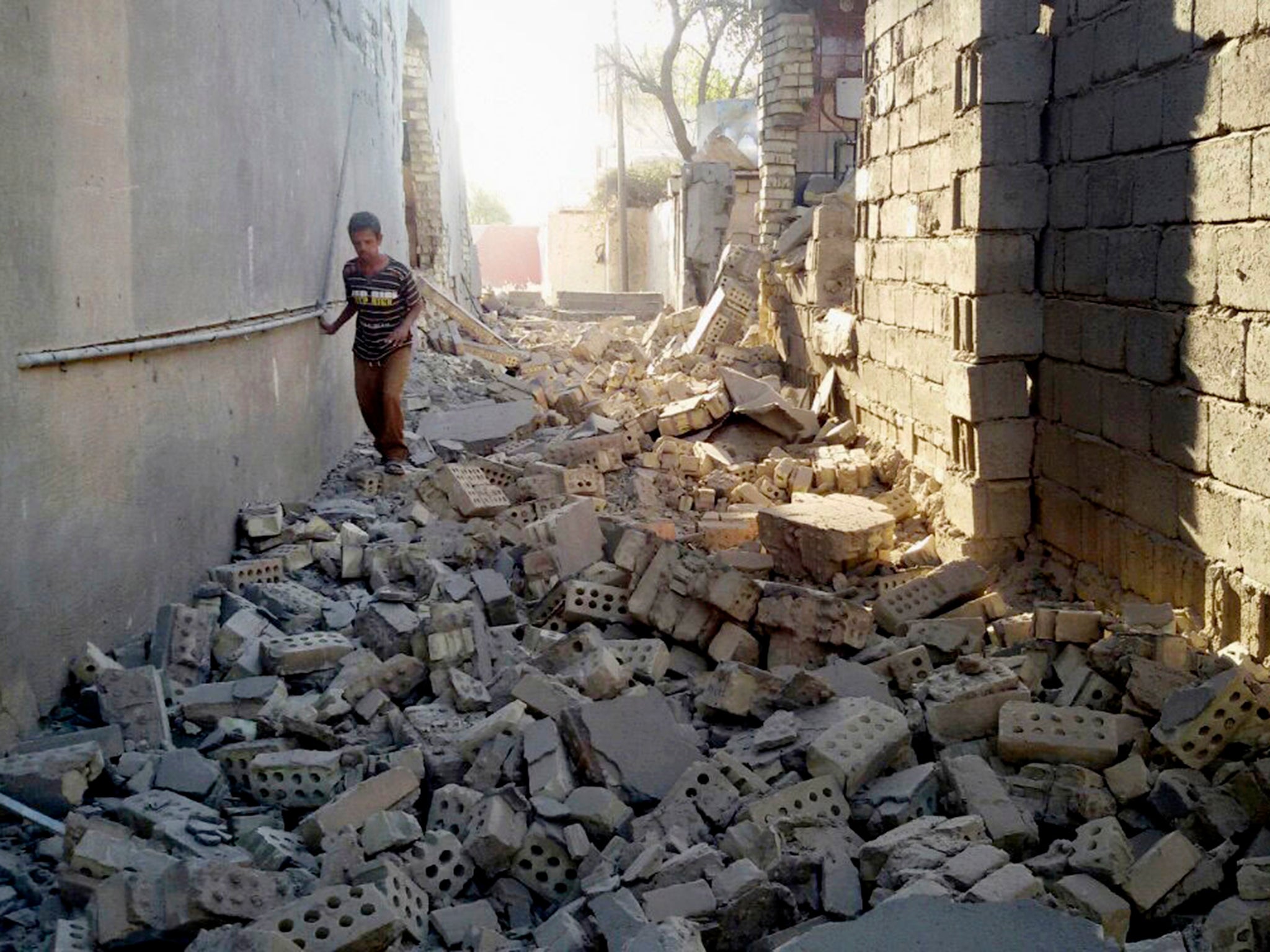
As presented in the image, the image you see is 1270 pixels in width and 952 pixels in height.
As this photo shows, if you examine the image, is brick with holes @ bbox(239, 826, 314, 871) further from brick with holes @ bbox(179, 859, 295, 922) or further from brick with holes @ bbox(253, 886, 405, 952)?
brick with holes @ bbox(253, 886, 405, 952)

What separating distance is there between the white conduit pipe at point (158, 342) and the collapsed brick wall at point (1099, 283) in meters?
3.80

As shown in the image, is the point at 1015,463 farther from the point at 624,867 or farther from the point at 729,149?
the point at 729,149

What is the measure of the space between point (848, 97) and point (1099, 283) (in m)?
12.2

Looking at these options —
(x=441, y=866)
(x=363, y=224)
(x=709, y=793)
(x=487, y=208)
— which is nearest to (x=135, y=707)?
(x=441, y=866)

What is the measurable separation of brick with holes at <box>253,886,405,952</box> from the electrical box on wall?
15.4 meters

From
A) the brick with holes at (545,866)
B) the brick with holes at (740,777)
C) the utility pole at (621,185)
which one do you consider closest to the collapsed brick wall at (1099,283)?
the brick with holes at (740,777)

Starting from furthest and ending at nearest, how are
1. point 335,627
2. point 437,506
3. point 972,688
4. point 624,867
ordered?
1. point 437,506
2. point 335,627
3. point 972,688
4. point 624,867

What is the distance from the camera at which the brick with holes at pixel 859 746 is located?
3.88 metres

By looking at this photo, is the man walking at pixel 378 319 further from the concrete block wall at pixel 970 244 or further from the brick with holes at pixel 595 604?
the concrete block wall at pixel 970 244

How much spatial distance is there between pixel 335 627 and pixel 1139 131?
13.6 feet

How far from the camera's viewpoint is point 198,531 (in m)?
5.69

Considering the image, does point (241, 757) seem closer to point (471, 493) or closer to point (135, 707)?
point (135, 707)

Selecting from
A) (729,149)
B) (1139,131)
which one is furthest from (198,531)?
(729,149)

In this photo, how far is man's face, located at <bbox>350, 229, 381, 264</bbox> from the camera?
8125 millimetres
